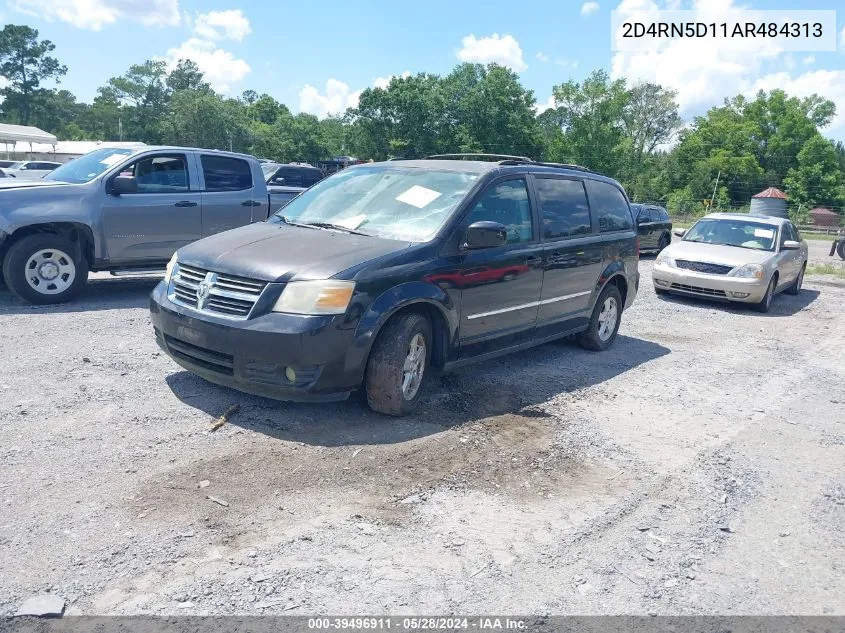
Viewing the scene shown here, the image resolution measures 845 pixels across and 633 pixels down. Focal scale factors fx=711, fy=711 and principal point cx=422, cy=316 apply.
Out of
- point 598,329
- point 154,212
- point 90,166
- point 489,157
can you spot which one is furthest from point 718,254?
point 90,166

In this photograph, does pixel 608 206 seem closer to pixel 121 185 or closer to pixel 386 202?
pixel 386 202

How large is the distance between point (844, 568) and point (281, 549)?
9.39 ft

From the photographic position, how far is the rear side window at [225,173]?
375 inches

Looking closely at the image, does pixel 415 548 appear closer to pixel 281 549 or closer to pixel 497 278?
pixel 281 549

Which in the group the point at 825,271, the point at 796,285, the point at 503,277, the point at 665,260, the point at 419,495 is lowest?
the point at 825,271

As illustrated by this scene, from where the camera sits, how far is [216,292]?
16.1ft

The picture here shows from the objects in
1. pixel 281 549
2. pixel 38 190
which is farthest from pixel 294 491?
pixel 38 190

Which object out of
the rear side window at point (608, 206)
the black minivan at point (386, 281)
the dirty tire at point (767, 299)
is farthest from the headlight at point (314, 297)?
the dirty tire at point (767, 299)

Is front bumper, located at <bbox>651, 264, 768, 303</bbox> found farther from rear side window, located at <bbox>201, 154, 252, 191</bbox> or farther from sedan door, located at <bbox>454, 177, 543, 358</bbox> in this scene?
rear side window, located at <bbox>201, 154, 252, 191</bbox>

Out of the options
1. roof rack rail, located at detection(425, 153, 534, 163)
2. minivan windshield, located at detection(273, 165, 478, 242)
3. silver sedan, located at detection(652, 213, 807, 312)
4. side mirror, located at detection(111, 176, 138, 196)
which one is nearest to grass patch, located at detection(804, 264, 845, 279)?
silver sedan, located at detection(652, 213, 807, 312)

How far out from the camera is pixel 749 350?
28.7ft

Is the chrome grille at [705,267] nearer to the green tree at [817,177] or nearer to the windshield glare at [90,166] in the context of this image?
the windshield glare at [90,166]

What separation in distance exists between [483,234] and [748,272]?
7519 mm

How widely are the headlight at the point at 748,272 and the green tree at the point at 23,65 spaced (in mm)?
103532
